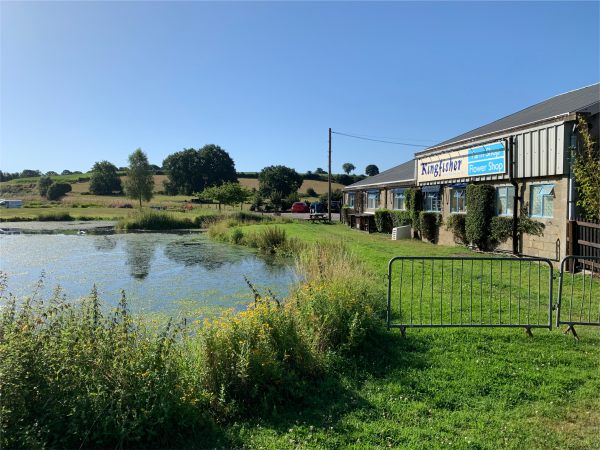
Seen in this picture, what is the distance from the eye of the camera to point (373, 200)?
31859 mm

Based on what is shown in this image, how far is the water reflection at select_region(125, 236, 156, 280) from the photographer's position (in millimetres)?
16281

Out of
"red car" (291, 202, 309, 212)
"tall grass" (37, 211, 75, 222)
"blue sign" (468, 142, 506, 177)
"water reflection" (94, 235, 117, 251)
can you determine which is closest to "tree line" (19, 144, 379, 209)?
"red car" (291, 202, 309, 212)


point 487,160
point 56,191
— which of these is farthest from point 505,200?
point 56,191

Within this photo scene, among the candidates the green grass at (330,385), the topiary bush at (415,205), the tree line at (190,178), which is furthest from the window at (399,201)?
the tree line at (190,178)

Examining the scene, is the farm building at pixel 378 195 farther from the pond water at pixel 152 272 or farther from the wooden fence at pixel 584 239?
the wooden fence at pixel 584 239

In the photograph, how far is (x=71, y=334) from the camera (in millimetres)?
4242

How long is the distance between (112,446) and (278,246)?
60.8ft

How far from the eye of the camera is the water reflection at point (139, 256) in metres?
16.3

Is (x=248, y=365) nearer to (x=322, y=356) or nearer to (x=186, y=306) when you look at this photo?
(x=322, y=356)

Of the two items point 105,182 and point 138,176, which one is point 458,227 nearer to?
point 138,176

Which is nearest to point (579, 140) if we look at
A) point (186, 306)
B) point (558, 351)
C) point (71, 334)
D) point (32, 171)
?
point (558, 351)

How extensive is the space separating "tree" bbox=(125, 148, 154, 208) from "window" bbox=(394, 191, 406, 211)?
Answer: 154ft

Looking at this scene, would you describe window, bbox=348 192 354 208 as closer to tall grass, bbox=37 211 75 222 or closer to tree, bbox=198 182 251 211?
tree, bbox=198 182 251 211

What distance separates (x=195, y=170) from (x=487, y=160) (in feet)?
265
